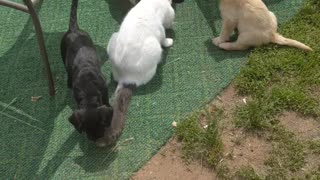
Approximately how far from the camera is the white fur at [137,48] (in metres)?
4.06

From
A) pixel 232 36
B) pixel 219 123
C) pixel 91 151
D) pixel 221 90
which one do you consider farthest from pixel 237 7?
pixel 91 151

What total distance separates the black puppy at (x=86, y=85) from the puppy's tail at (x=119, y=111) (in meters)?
0.12

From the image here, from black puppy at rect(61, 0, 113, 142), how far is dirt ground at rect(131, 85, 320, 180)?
545 mm

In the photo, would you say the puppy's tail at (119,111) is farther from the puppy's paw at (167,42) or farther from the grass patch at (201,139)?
the puppy's paw at (167,42)

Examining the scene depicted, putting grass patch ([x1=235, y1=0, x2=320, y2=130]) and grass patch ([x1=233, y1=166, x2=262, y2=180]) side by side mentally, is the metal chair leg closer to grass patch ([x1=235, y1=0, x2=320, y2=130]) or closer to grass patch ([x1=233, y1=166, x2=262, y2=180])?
grass patch ([x1=235, y1=0, x2=320, y2=130])

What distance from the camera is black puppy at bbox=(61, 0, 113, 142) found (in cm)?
345

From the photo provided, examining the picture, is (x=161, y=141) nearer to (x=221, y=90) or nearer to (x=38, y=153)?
(x=221, y=90)

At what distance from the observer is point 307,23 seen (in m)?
4.73

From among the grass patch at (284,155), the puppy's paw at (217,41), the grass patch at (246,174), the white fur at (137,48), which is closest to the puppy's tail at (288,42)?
the puppy's paw at (217,41)

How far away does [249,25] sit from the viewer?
4.25 metres

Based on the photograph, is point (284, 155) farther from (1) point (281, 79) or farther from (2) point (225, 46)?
(2) point (225, 46)

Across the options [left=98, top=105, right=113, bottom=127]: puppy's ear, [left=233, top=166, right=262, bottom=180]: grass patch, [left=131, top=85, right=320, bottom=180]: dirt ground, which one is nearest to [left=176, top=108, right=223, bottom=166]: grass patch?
[left=131, top=85, right=320, bottom=180]: dirt ground

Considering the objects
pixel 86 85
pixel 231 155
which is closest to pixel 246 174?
pixel 231 155

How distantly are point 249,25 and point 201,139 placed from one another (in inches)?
52.0
